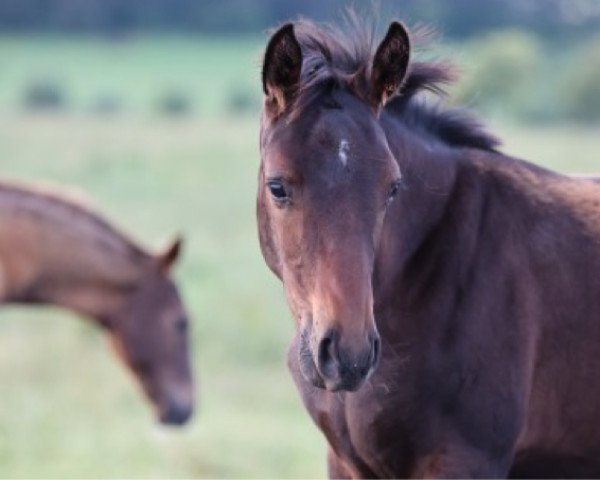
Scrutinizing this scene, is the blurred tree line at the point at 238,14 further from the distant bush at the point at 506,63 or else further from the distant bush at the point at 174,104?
the distant bush at the point at 174,104

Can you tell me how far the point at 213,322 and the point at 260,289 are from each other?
1.47 metres

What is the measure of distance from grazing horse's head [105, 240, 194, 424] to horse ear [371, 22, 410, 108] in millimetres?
8827

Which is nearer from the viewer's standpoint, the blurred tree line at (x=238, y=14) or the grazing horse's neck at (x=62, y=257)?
the grazing horse's neck at (x=62, y=257)

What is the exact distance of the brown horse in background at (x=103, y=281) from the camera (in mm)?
11219

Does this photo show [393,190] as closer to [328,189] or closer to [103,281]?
[328,189]

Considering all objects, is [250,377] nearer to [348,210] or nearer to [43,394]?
[43,394]

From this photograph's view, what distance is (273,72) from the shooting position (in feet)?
13.6

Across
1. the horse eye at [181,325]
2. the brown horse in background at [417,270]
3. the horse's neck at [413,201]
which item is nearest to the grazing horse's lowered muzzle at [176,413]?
the horse eye at [181,325]

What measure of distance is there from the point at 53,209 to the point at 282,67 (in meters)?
7.26

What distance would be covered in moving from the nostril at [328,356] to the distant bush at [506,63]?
20.9 meters

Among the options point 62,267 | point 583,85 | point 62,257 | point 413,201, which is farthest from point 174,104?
point 413,201

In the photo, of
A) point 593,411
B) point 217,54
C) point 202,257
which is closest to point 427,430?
point 593,411

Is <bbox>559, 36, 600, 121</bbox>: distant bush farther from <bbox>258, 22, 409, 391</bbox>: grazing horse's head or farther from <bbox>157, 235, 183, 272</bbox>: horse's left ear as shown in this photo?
<bbox>258, 22, 409, 391</bbox>: grazing horse's head

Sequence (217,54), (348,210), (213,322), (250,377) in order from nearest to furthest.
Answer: (348,210)
(250,377)
(213,322)
(217,54)
